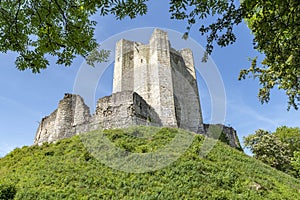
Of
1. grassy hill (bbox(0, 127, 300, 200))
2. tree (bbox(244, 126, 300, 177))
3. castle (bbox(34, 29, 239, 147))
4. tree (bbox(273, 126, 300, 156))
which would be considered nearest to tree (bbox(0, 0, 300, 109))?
grassy hill (bbox(0, 127, 300, 200))

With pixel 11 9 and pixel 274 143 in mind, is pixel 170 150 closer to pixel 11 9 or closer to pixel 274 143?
pixel 11 9

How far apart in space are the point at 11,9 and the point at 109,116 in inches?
499

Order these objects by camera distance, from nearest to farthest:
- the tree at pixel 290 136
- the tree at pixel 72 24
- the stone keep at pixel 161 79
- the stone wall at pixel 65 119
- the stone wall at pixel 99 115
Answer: the tree at pixel 72 24 < the stone wall at pixel 99 115 < the stone wall at pixel 65 119 < the stone keep at pixel 161 79 < the tree at pixel 290 136

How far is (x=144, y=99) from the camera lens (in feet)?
66.4

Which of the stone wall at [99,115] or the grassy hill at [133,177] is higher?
the stone wall at [99,115]

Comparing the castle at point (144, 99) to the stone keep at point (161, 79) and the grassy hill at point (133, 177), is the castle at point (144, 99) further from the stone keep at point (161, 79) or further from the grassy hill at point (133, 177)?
the grassy hill at point (133, 177)

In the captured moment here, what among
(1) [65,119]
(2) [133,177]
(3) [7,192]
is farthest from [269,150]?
(3) [7,192]

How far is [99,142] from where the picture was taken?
499 inches

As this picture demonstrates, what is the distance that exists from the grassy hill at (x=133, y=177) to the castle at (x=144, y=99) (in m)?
3.09

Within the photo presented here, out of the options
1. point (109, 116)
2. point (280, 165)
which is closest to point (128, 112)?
point (109, 116)

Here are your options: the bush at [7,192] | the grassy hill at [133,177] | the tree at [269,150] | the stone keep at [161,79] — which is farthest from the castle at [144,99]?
the bush at [7,192]

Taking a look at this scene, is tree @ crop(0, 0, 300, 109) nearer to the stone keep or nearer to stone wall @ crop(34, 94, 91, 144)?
stone wall @ crop(34, 94, 91, 144)

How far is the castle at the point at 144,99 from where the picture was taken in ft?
52.8

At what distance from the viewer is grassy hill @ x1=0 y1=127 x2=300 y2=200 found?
8.33 m
